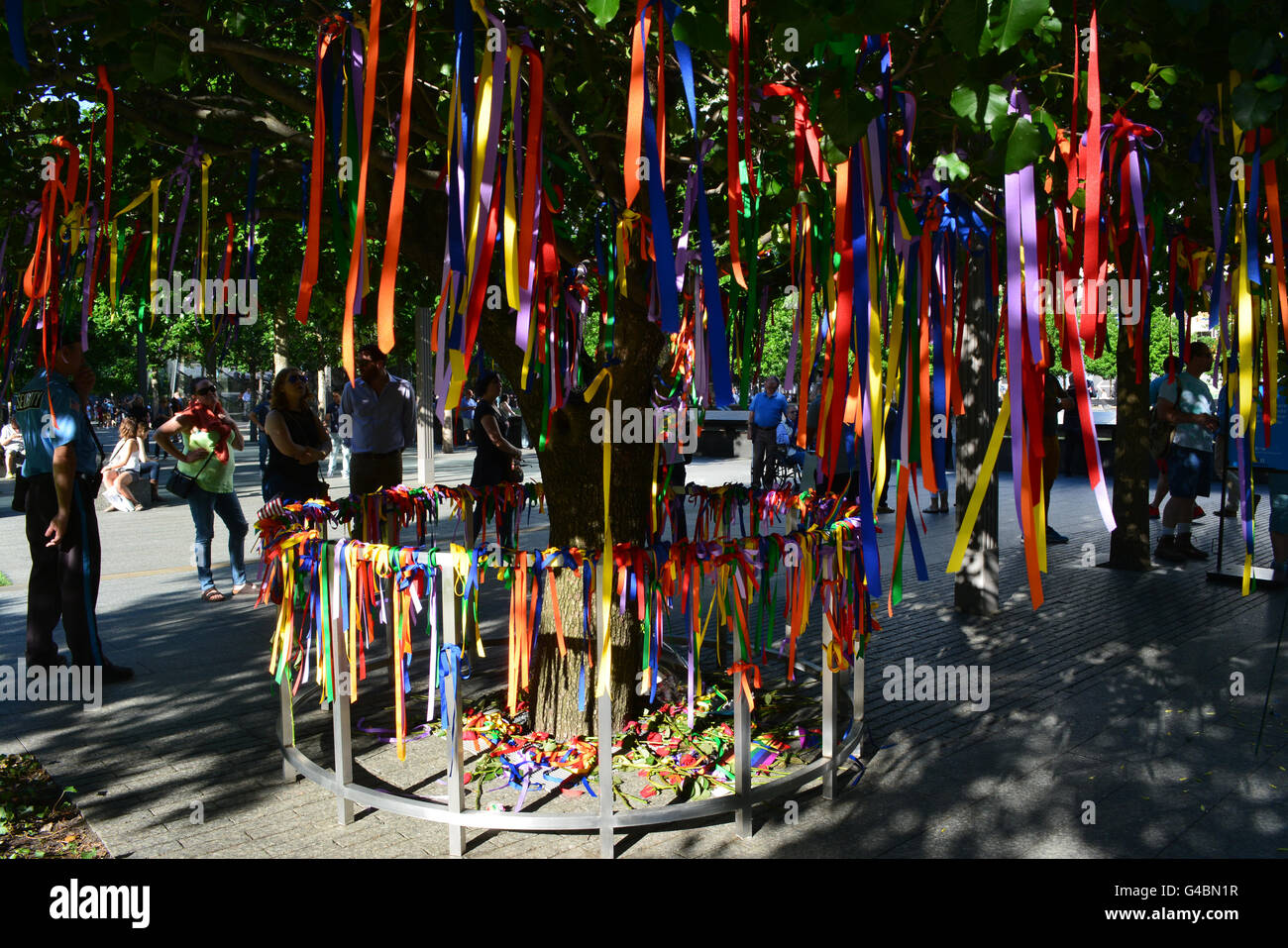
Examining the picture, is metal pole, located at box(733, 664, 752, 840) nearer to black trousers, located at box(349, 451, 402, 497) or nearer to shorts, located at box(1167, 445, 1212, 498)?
black trousers, located at box(349, 451, 402, 497)

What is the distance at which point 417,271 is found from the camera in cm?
764

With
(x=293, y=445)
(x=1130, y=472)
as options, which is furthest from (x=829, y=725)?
(x=1130, y=472)

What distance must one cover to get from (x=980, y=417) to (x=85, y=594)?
5888 mm

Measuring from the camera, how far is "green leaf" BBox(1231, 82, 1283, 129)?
2529 millimetres

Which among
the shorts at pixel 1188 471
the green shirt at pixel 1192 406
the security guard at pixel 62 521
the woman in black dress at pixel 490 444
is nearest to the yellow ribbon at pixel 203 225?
the security guard at pixel 62 521

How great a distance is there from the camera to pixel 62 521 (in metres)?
5.39

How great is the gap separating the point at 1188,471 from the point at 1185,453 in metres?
0.17

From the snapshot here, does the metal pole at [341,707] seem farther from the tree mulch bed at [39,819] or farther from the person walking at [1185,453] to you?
the person walking at [1185,453]

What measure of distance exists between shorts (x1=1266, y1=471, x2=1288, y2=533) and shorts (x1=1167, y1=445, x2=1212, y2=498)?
131 cm

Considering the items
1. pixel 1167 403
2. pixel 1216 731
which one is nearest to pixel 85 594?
pixel 1216 731

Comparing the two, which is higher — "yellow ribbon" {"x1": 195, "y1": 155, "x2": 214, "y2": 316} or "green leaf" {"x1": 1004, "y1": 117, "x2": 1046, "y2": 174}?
"yellow ribbon" {"x1": 195, "y1": 155, "x2": 214, "y2": 316}

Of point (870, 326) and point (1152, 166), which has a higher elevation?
point (1152, 166)

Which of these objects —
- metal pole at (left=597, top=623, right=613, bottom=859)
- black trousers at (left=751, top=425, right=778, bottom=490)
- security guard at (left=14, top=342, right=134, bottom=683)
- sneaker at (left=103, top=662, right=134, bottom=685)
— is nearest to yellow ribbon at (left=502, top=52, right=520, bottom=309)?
metal pole at (left=597, top=623, right=613, bottom=859)

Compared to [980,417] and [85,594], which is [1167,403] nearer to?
[980,417]
